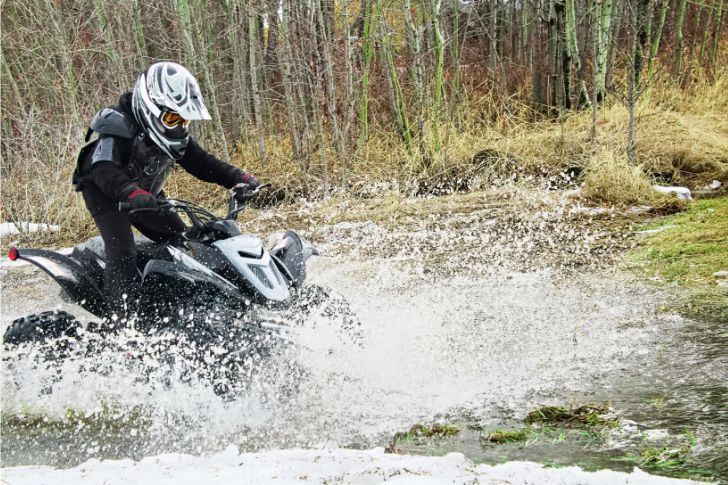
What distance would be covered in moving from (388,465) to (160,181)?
292cm

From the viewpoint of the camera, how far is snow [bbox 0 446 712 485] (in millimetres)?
2842

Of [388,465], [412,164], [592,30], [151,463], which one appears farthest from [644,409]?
[592,30]

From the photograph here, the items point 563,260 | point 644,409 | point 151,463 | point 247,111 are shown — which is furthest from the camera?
point 247,111

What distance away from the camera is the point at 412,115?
46.7ft

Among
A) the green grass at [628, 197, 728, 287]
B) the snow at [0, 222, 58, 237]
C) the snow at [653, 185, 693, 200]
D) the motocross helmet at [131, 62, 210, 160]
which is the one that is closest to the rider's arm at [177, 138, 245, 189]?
the motocross helmet at [131, 62, 210, 160]

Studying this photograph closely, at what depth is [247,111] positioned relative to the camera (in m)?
17.8

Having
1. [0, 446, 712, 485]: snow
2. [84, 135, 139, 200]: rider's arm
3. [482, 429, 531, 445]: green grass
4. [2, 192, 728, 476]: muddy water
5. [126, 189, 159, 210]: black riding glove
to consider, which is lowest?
[2, 192, 728, 476]: muddy water

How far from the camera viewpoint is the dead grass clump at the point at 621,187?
923 cm

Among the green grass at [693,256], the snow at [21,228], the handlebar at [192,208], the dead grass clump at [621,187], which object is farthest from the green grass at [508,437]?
the snow at [21,228]

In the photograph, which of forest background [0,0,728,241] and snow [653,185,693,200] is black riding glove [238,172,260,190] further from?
snow [653,185,693,200]

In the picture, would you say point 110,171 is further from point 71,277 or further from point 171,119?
point 71,277

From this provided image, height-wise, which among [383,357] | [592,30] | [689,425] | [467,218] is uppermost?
[592,30]

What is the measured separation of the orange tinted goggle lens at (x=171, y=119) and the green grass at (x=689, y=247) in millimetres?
4374

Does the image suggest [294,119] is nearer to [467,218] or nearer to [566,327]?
[467,218]
